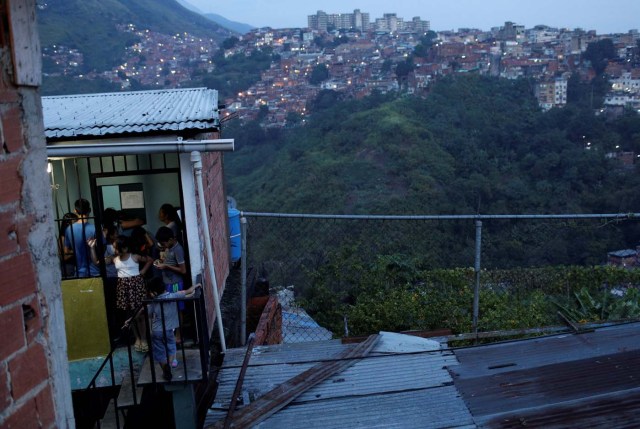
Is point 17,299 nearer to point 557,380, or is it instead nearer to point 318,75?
point 557,380

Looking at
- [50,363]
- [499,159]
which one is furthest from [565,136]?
[50,363]

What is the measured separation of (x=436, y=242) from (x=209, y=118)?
11.4 m

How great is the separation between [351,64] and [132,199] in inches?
3061

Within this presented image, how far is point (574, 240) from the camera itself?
56.1 ft

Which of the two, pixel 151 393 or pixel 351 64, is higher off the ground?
pixel 351 64

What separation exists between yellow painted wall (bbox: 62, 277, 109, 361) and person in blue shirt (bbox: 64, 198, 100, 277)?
0.11m

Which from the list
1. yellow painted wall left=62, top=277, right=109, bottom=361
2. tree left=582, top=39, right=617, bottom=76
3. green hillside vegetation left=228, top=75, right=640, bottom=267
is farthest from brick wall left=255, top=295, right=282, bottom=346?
tree left=582, top=39, right=617, bottom=76

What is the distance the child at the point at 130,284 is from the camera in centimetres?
558

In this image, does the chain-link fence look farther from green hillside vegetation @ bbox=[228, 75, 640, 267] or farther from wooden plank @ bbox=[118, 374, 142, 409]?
green hillside vegetation @ bbox=[228, 75, 640, 267]

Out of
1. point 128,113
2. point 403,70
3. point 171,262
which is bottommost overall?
point 171,262

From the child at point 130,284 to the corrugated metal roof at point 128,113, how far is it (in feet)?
3.57

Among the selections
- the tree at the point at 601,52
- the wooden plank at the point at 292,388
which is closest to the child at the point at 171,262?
the wooden plank at the point at 292,388

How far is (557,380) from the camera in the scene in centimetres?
421

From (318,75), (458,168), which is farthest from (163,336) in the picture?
(318,75)
